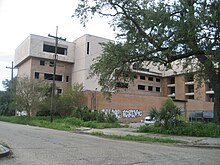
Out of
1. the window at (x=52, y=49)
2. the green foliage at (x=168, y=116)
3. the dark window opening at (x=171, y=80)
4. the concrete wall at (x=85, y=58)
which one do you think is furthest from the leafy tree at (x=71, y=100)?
the dark window opening at (x=171, y=80)

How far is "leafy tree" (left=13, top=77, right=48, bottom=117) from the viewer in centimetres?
4638

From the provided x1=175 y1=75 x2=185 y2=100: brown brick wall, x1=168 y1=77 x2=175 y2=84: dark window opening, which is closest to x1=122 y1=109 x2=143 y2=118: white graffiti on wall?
x1=175 y1=75 x2=185 y2=100: brown brick wall

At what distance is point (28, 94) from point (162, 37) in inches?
1163

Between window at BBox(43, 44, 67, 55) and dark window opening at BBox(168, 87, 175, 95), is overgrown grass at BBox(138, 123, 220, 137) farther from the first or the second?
dark window opening at BBox(168, 87, 175, 95)

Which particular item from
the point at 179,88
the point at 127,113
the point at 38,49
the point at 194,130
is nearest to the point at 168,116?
the point at 194,130

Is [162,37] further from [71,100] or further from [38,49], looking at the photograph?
[38,49]

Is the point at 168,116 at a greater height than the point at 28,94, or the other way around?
the point at 28,94

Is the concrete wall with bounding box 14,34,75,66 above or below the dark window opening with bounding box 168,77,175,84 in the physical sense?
above

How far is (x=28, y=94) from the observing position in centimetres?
4634

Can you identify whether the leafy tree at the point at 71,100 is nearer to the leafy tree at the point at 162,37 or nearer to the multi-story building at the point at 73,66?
the multi-story building at the point at 73,66

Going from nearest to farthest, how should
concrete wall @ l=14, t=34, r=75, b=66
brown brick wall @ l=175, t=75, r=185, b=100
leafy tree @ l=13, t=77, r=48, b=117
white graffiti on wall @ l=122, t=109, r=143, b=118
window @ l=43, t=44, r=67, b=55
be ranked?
leafy tree @ l=13, t=77, r=48, b=117
white graffiti on wall @ l=122, t=109, r=143, b=118
concrete wall @ l=14, t=34, r=75, b=66
window @ l=43, t=44, r=67, b=55
brown brick wall @ l=175, t=75, r=185, b=100

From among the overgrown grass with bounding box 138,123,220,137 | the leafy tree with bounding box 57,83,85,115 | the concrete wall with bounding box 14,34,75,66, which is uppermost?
the concrete wall with bounding box 14,34,75,66

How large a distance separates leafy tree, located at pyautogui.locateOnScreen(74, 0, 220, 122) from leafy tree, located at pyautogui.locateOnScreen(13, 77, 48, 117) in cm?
2250

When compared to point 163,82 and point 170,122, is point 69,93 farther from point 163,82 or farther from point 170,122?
point 163,82
